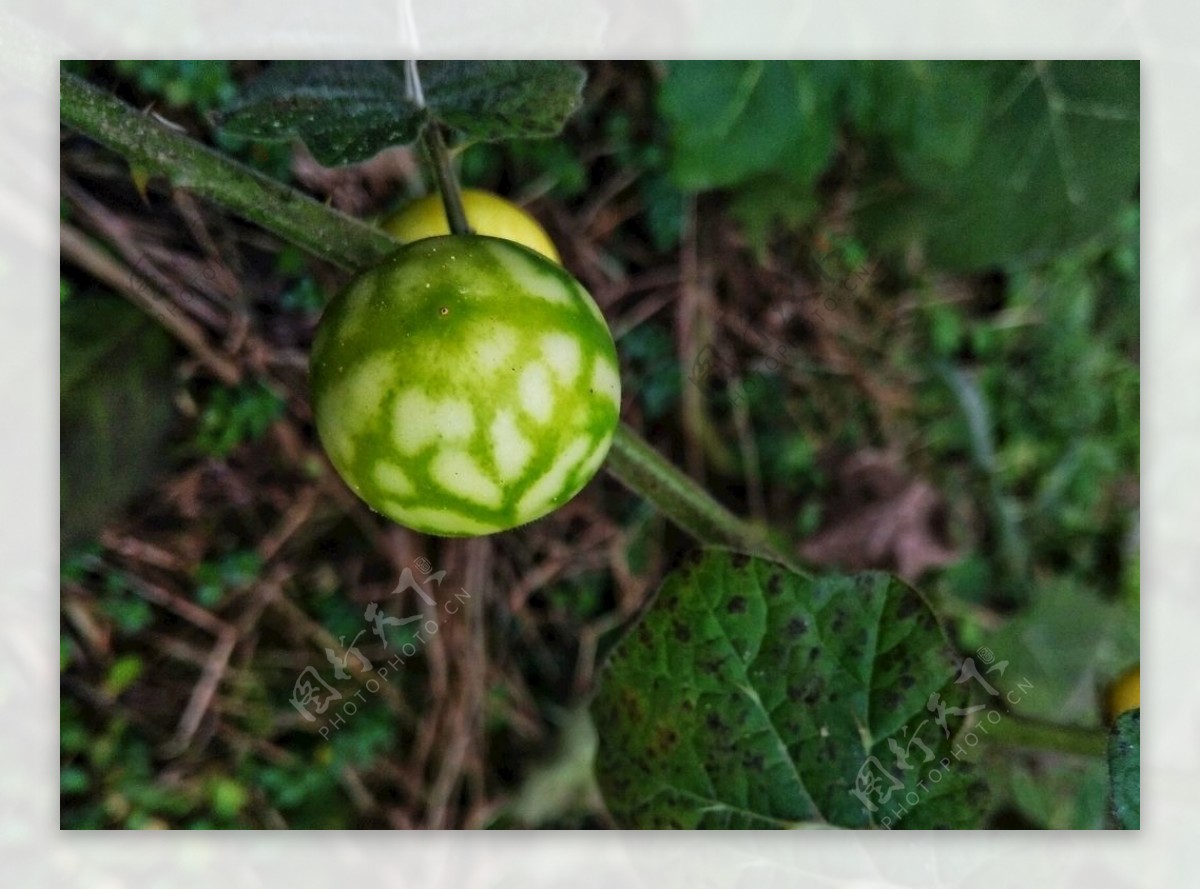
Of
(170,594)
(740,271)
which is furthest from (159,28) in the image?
(740,271)

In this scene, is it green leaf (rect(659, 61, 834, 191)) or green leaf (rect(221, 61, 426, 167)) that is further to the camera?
green leaf (rect(659, 61, 834, 191))

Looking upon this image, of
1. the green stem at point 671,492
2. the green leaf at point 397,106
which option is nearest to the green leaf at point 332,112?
the green leaf at point 397,106

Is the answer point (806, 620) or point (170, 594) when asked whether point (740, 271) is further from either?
point (170, 594)

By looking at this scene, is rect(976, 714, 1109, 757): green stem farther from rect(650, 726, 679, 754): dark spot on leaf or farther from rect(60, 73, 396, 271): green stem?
rect(60, 73, 396, 271): green stem

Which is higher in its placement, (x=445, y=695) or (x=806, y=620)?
(x=806, y=620)

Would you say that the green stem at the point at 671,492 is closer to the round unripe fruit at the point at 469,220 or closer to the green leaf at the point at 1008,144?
the round unripe fruit at the point at 469,220

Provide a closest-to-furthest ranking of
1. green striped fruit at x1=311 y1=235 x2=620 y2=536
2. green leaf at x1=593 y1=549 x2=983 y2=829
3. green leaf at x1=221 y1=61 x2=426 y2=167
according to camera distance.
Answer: green striped fruit at x1=311 y1=235 x2=620 y2=536 → green leaf at x1=221 y1=61 x2=426 y2=167 → green leaf at x1=593 y1=549 x2=983 y2=829

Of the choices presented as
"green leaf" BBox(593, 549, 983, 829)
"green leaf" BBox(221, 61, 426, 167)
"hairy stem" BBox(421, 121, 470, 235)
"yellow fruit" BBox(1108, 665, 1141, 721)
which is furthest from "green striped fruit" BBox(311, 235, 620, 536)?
"yellow fruit" BBox(1108, 665, 1141, 721)
